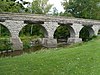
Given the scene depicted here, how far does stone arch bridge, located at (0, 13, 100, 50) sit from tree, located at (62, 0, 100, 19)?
27.2 feet

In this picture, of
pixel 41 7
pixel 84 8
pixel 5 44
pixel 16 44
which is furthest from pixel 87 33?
pixel 5 44

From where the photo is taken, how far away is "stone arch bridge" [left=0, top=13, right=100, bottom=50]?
4025cm

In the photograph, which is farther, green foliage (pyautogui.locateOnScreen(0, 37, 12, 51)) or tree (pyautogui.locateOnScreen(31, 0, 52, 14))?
tree (pyautogui.locateOnScreen(31, 0, 52, 14))

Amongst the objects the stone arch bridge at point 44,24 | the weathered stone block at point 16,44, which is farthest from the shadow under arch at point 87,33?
the weathered stone block at point 16,44

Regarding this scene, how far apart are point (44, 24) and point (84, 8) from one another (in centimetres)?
2027

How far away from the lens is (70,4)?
6631 centimetres

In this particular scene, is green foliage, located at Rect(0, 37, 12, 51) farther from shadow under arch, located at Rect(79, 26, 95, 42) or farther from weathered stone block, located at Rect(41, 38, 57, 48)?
shadow under arch, located at Rect(79, 26, 95, 42)

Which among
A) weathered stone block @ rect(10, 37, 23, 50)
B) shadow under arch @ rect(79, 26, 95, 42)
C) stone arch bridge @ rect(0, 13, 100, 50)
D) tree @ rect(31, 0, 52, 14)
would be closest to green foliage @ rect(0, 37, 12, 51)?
weathered stone block @ rect(10, 37, 23, 50)

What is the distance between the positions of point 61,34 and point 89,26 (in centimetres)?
787

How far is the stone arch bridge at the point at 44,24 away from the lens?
→ 40250 mm

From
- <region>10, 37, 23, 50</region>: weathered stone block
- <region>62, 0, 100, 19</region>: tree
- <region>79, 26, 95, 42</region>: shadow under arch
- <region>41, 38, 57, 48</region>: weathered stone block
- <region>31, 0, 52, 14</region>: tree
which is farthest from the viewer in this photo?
<region>31, 0, 52, 14</region>: tree

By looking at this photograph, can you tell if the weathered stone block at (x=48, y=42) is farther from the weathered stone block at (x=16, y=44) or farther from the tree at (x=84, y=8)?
the tree at (x=84, y=8)

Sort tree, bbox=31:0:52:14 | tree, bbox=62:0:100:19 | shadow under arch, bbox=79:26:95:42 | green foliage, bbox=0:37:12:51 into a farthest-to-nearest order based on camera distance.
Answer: tree, bbox=31:0:52:14, tree, bbox=62:0:100:19, shadow under arch, bbox=79:26:95:42, green foliage, bbox=0:37:12:51

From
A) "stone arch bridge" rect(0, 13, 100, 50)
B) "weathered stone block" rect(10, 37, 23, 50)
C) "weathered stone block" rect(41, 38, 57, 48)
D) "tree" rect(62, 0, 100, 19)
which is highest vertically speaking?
"tree" rect(62, 0, 100, 19)
